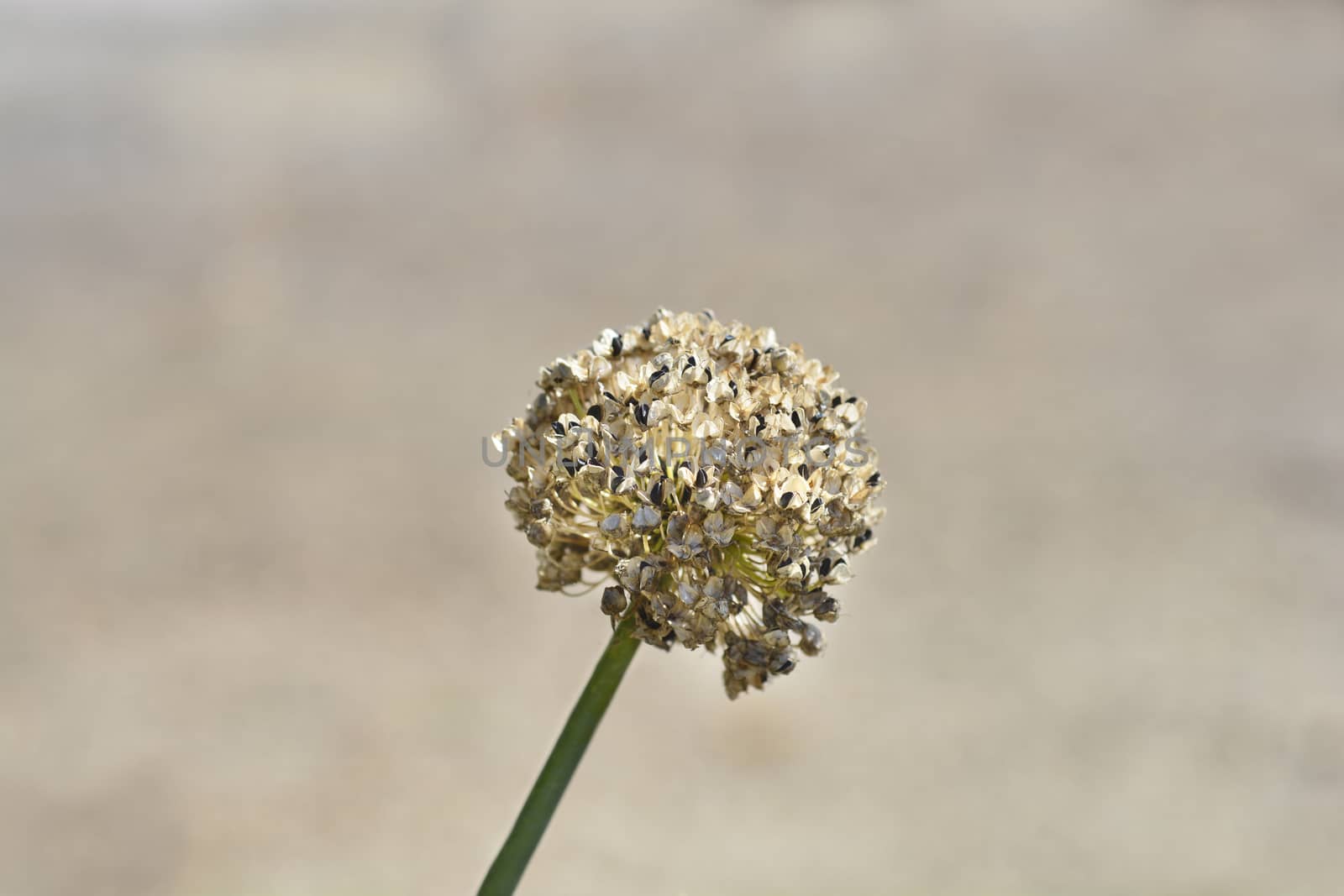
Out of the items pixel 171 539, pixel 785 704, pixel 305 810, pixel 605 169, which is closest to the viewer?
pixel 305 810

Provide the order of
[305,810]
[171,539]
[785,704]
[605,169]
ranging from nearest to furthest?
[305,810]
[785,704]
[171,539]
[605,169]

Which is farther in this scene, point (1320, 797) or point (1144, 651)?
point (1144, 651)

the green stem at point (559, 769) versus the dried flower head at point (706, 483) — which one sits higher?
the dried flower head at point (706, 483)

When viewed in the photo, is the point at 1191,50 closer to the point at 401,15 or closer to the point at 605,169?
the point at 605,169

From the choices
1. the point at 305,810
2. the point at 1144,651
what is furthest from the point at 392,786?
the point at 1144,651

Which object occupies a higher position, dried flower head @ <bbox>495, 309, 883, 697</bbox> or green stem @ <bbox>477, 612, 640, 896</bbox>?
dried flower head @ <bbox>495, 309, 883, 697</bbox>
